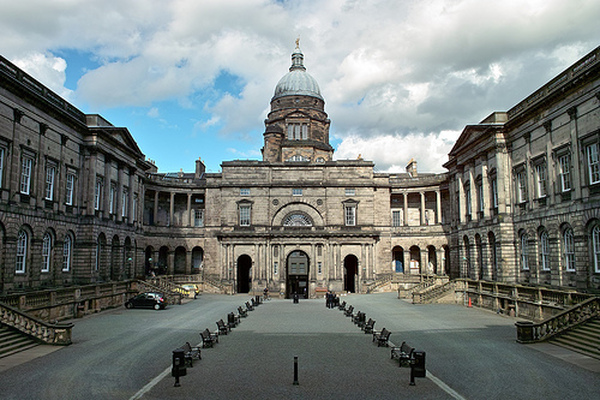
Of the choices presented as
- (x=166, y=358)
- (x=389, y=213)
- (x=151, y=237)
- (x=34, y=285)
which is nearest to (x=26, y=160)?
(x=34, y=285)

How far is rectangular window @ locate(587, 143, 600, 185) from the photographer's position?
84.5 ft

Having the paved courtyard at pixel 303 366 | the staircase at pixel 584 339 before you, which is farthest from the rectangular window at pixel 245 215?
the staircase at pixel 584 339

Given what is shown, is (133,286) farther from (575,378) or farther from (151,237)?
(575,378)

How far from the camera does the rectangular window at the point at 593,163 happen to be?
25.8 meters

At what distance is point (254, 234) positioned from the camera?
179 ft

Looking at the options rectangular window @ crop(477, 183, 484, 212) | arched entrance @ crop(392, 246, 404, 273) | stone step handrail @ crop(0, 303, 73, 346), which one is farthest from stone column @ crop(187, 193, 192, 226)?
stone step handrail @ crop(0, 303, 73, 346)

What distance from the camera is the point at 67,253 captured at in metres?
34.4

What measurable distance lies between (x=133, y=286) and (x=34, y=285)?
1066 cm

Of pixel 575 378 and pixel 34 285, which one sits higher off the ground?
pixel 34 285

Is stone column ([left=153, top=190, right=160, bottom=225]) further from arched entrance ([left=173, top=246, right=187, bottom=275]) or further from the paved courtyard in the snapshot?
the paved courtyard

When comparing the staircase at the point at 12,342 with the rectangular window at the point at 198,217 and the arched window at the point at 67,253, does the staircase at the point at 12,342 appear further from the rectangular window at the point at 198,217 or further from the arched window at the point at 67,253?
the rectangular window at the point at 198,217

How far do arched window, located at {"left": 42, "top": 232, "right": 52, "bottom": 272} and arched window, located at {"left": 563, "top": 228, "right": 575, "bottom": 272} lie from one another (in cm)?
3277

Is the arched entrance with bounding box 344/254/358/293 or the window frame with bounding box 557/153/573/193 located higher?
the window frame with bounding box 557/153/573/193

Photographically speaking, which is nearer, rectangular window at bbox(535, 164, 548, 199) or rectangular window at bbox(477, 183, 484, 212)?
rectangular window at bbox(535, 164, 548, 199)
